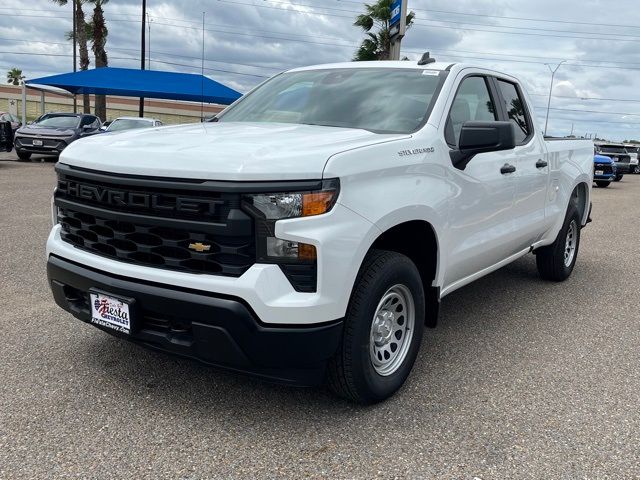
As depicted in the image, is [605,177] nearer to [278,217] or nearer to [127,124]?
[127,124]

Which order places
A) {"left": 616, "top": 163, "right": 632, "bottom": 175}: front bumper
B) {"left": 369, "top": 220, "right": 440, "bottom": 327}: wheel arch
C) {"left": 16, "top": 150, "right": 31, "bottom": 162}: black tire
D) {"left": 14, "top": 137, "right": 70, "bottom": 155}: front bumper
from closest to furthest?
1. {"left": 369, "top": 220, "right": 440, "bottom": 327}: wheel arch
2. {"left": 14, "top": 137, "right": 70, "bottom": 155}: front bumper
3. {"left": 16, "top": 150, "right": 31, "bottom": 162}: black tire
4. {"left": 616, "top": 163, "right": 632, "bottom": 175}: front bumper

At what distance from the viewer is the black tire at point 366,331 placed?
Result: 288cm

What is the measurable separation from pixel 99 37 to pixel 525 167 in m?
30.1

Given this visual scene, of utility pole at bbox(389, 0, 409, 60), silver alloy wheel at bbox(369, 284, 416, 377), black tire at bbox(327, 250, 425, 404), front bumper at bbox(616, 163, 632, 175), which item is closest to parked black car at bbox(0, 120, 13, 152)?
utility pole at bbox(389, 0, 409, 60)

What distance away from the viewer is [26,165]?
17891mm

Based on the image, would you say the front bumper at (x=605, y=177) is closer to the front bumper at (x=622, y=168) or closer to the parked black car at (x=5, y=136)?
→ the front bumper at (x=622, y=168)

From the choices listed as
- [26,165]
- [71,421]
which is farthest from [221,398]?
[26,165]

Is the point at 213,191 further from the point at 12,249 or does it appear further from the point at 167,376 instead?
the point at 12,249

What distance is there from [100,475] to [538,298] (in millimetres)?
4269

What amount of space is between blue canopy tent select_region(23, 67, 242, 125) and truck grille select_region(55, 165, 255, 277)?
21.6 m

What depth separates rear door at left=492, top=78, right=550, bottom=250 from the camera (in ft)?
15.1

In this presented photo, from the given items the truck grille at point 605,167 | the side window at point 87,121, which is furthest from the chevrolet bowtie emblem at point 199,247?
the truck grille at point 605,167

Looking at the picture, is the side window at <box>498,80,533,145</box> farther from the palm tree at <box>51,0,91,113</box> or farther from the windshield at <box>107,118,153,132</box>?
the palm tree at <box>51,0,91,113</box>

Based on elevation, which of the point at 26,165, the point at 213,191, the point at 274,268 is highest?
the point at 213,191
